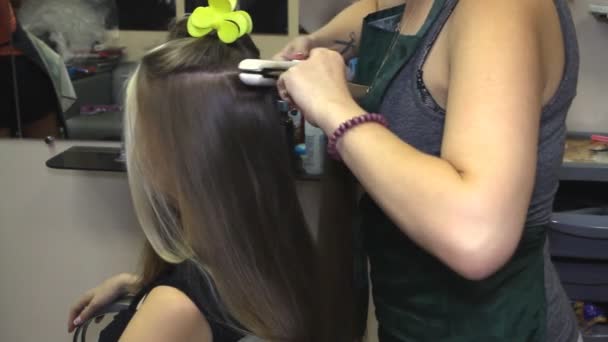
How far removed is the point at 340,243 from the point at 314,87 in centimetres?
37

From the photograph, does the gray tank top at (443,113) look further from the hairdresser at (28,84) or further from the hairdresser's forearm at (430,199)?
the hairdresser at (28,84)

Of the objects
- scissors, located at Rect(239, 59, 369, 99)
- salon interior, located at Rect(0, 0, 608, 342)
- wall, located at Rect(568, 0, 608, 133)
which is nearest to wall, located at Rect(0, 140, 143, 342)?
salon interior, located at Rect(0, 0, 608, 342)

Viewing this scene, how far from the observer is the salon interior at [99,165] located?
5.02ft

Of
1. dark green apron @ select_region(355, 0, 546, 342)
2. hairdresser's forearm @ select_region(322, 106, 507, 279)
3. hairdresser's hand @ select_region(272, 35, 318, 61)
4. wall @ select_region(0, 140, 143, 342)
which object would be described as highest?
hairdresser's hand @ select_region(272, 35, 318, 61)

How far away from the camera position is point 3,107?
1860 mm

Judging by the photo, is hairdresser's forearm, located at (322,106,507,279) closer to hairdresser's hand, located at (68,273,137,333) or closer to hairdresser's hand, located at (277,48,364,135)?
hairdresser's hand, located at (277,48,364,135)

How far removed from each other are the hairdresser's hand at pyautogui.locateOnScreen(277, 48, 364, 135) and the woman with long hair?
7.1 inches

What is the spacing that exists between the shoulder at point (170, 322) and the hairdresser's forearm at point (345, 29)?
23.1 inches

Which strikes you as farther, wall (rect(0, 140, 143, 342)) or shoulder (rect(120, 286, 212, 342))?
wall (rect(0, 140, 143, 342))

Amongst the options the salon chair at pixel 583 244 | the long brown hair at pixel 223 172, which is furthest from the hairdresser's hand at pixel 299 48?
the salon chair at pixel 583 244

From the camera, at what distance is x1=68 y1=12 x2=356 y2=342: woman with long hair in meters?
0.96

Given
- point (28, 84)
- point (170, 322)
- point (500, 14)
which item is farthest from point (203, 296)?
point (28, 84)

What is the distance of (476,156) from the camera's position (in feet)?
2.03

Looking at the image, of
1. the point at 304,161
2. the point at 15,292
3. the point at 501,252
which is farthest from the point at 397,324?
the point at 15,292
